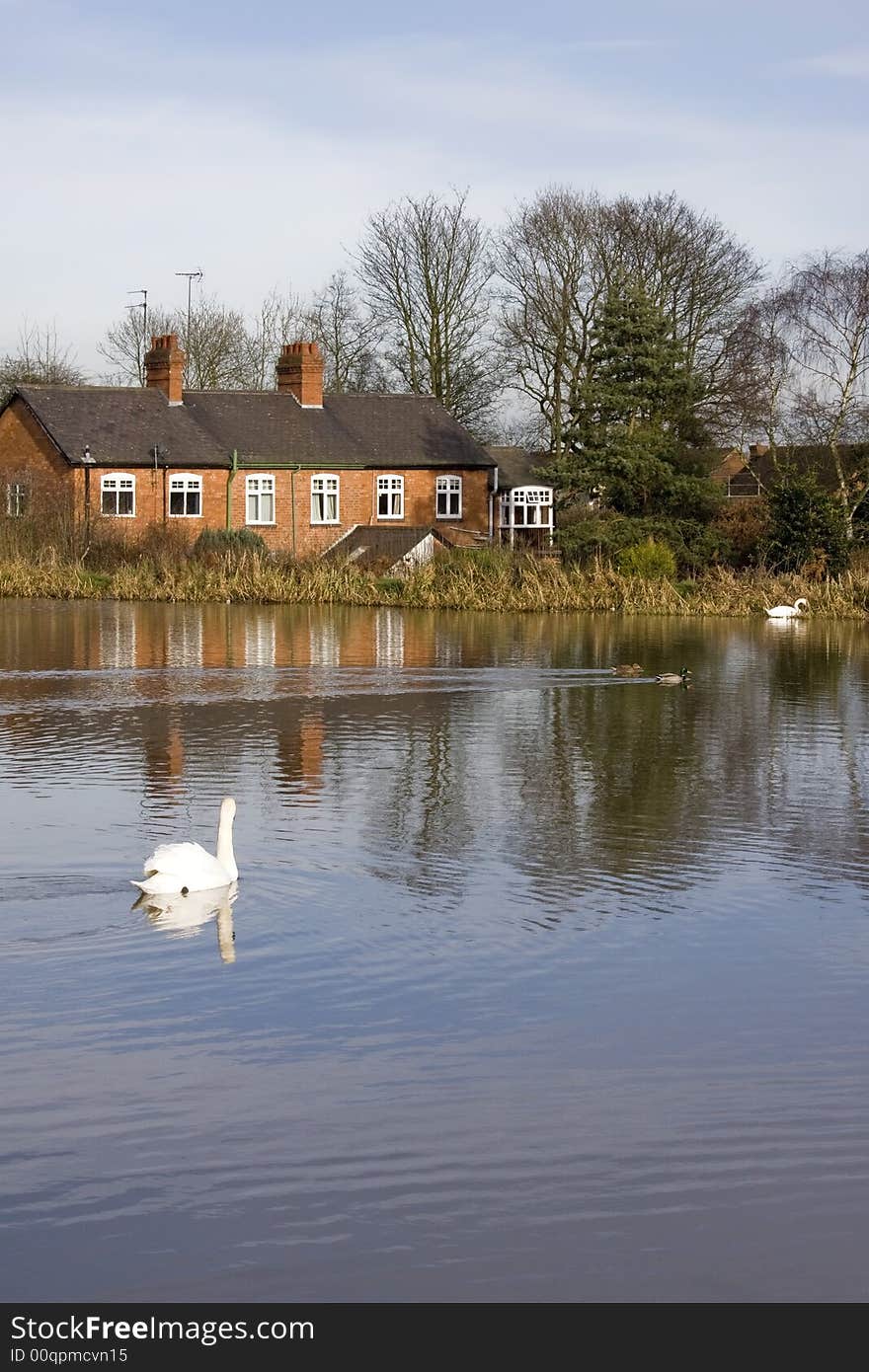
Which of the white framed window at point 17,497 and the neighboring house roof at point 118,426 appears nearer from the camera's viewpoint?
the white framed window at point 17,497

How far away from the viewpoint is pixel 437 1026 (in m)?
7.85

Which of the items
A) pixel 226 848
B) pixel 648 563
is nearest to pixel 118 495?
pixel 648 563

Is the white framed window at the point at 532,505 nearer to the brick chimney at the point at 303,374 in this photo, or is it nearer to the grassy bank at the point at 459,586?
the brick chimney at the point at 303,374

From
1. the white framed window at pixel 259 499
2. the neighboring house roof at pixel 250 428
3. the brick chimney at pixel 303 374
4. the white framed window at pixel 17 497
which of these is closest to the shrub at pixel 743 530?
the neighboring house roof at pixel 250 428

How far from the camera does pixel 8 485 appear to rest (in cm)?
5428

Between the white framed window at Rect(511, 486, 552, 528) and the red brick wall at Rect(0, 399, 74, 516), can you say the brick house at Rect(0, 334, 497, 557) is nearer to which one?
the red brick wall at Rect(0, 399, 74, 516)

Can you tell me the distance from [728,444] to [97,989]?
1894 inches

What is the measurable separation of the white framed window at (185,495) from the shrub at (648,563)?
16315 millimetres

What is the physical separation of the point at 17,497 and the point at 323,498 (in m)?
9.76

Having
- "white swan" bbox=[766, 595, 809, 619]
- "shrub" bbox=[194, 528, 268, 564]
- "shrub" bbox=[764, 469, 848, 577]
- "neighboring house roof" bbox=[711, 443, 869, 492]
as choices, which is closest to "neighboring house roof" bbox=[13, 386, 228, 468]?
"shrub" bbox=[194, 528, 268, 564]

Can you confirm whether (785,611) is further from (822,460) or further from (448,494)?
(448,494)

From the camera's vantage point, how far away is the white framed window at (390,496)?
190ft

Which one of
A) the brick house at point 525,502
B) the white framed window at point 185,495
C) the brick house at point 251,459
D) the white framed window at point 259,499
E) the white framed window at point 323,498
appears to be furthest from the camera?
the brick house at point 525,502
